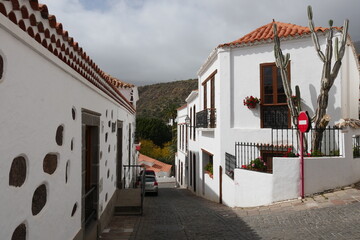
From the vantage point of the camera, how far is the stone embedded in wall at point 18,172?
2.35m

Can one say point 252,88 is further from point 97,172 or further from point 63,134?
point 63,134

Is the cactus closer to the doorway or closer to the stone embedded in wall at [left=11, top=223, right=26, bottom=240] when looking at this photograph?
→ the doorway

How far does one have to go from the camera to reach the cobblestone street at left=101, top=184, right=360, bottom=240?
5262 millimetres

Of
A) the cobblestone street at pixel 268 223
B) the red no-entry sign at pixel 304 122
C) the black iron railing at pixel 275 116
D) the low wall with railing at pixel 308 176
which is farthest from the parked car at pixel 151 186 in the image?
the red no-entry sign at pixel 304 122

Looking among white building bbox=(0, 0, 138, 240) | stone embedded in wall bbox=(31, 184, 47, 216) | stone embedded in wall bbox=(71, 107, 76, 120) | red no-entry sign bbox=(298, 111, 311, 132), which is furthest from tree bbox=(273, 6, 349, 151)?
stone embedded in wall bbox=(31, 184, 47, 216)

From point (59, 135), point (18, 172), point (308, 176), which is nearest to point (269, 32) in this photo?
point (308, 176)

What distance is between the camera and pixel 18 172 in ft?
8.13

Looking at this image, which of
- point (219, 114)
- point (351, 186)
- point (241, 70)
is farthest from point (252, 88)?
point (351, 186)

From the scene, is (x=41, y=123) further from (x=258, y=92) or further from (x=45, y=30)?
(x=258, y=92)

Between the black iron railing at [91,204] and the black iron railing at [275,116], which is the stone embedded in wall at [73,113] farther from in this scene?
the black iron railing at [275,116]

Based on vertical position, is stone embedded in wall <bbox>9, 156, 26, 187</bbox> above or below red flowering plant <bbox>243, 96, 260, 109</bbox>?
below

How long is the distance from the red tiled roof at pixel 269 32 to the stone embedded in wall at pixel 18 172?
898 centimetres

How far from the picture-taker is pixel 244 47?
10375 mm

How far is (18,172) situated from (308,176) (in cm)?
679
